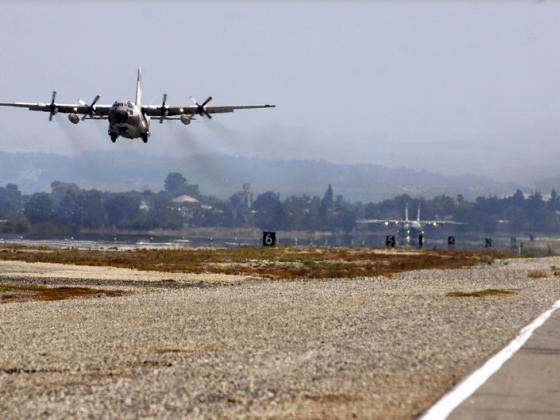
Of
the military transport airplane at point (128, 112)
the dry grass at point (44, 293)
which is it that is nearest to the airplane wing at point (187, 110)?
the military transport airplane at point (128, 112)

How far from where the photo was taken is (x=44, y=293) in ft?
188

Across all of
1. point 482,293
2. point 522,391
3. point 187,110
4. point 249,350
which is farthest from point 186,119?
point 522,391

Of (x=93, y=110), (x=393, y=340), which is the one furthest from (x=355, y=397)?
(x=93, y=110)

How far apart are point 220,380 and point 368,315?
18858 millimetres

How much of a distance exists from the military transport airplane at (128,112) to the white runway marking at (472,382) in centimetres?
7393

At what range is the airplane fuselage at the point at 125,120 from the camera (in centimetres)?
10381

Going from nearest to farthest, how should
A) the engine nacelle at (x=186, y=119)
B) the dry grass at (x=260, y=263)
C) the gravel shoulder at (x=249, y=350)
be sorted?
the gravel shoulder at (x=249, y=350) < the dry grass at (x=260, y=263) < the engine nacelle at (x=186, y=119)

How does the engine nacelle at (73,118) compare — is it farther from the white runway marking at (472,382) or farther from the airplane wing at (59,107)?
the white runway marking at (472,382)

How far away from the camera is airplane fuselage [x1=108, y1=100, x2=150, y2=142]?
10381 cm

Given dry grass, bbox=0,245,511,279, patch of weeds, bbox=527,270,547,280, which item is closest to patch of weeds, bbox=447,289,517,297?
patch of weeds, bbox=527,270,547,280

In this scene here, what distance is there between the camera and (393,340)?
31.7 metres

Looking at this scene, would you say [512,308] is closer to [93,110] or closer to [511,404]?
[511,404]

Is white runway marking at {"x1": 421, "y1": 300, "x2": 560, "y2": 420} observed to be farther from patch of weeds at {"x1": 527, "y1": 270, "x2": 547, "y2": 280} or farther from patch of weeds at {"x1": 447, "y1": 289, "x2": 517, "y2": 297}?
patch of weeds at {"x1": 527, "y1": 270, "x2": 547, "y2": 280}

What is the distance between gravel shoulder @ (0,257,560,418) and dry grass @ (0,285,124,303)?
6.05 ft
